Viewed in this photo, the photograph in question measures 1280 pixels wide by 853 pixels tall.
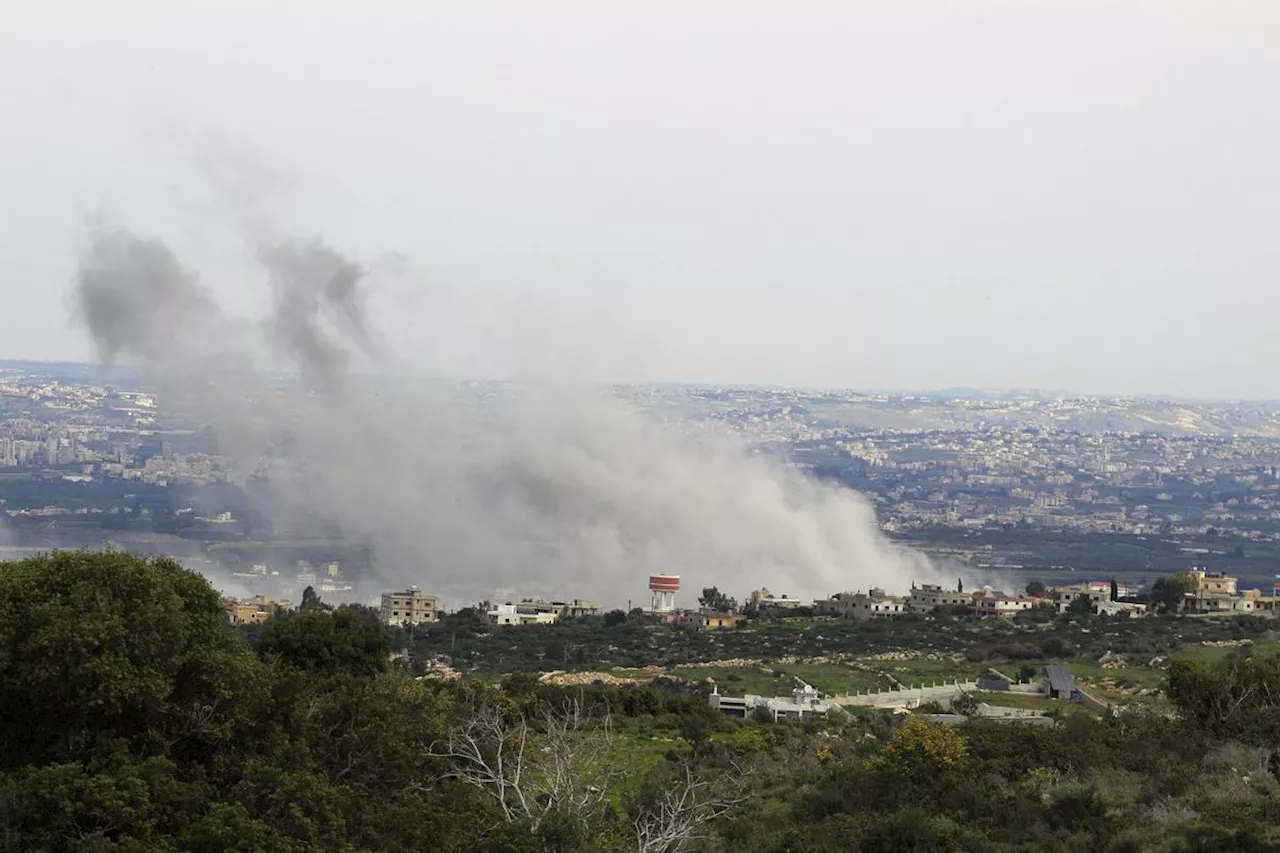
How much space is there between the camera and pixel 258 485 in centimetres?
11638

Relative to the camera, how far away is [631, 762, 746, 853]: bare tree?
14.8 metres

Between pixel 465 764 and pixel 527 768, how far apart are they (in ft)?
2.64

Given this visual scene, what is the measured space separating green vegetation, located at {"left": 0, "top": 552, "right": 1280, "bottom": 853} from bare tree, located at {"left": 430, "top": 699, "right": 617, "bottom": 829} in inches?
2.8

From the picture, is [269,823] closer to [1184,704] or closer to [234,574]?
[1184,704]

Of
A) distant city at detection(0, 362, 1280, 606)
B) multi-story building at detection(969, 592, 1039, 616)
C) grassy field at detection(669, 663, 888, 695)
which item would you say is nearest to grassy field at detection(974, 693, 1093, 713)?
grassy field at detection(669, 663, 888, 695)

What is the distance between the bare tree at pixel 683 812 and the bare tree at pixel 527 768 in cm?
63

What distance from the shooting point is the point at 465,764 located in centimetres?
1834

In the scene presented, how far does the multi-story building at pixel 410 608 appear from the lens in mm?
63719

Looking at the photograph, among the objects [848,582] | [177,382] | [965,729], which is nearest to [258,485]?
[177,382]

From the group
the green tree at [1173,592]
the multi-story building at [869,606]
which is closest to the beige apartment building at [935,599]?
the multi-story building at [869,606]

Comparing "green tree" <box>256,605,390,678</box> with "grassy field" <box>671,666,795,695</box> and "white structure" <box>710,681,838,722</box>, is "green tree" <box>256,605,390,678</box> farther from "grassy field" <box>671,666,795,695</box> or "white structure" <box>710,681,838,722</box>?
"grassy field" <box>671,666,795,695</box>

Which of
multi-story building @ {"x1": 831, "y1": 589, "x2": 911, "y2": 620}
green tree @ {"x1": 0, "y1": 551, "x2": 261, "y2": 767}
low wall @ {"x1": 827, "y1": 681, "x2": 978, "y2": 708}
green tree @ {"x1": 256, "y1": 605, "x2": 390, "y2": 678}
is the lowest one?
multi-story building @ {"x1": 831, "y1": 589, "x2": 911, "y2": 620}

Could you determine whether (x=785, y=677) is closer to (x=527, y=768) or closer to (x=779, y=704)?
(x=779, y=704)

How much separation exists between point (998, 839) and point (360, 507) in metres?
90.3
